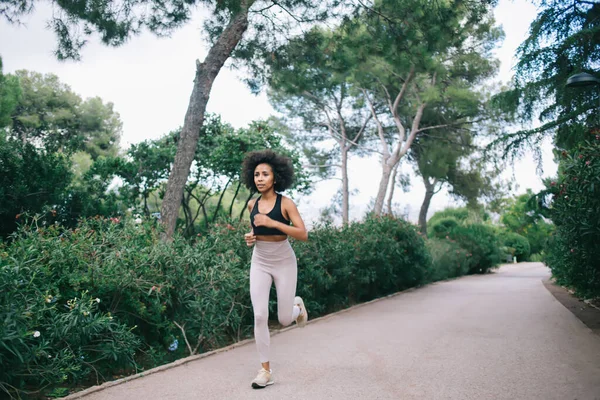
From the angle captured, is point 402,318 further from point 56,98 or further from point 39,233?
point 56,98

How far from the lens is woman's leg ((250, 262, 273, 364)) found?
4.62 metres

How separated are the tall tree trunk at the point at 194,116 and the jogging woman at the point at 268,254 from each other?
554cm

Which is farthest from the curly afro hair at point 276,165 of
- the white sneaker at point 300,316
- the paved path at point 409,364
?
the paved path at point 409,364

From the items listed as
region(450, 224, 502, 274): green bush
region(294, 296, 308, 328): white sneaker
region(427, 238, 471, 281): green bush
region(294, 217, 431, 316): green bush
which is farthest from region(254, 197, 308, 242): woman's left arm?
region(450, 224, 502, 274): green bush

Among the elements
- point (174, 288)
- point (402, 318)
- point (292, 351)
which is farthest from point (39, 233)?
point (402, 318)

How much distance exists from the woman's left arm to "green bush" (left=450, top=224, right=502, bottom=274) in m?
21.7

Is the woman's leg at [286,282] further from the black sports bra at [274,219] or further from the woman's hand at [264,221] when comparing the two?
the woman's hand at [264,221]

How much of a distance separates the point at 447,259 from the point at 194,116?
1345 centimetres

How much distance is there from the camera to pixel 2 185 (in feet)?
38.3

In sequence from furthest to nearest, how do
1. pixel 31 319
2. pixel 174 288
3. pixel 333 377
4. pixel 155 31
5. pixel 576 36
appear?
1. pixel 155 31
2. pixel 576 36
3. pixel 174 288
4. pixel 333 377
5. pixel 31 319

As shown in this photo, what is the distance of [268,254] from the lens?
4.75 meters

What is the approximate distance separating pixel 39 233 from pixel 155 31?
713 centimetres

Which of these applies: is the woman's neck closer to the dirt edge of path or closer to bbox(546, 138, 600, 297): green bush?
bbox(546, 138, 600, 297): green bush

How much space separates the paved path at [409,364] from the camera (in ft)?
14.5
